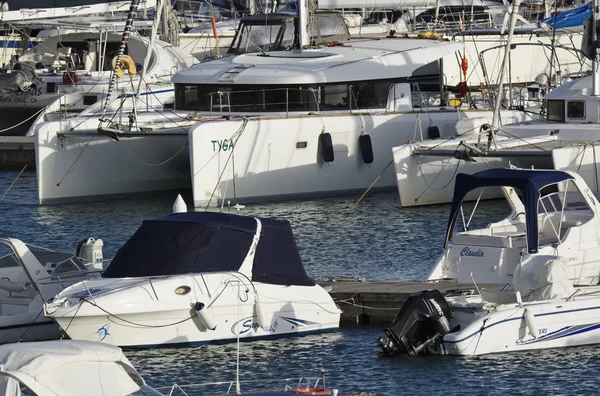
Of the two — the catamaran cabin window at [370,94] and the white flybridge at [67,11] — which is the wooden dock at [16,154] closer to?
the white flybridge at [67,11]

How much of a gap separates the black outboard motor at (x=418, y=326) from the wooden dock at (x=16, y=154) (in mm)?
24595

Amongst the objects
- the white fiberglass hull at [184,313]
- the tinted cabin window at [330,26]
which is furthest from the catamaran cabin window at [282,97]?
the white fiberglass hull at [184,313]

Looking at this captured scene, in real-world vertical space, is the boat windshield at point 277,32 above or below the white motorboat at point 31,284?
above

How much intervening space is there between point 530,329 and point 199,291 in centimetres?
404

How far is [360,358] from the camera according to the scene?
18.2 meters

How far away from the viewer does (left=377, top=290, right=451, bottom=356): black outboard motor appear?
17.9 meters

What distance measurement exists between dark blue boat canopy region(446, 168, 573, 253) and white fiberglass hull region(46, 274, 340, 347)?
3.00 meters

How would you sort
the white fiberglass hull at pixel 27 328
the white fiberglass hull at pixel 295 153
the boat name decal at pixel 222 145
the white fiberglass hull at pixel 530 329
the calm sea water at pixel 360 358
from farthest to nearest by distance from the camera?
1. the white fiberglass hull at pixel 295 153
2. the boat name decal at pixel 222 145
3. the white fiberglass hull at pixel 27 328
4. the white fiberglass hull at pixel 530 329
5. the calm sea water at pixel 360 358

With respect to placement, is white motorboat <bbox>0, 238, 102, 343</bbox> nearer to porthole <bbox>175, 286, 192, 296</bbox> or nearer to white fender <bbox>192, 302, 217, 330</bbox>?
porthole <bbox>175, 286, 192, 296</bbox>

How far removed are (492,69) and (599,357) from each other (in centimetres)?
2841

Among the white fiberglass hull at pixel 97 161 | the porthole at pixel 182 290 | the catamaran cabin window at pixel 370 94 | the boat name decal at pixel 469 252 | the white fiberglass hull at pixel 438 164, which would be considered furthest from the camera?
the catamaran cabin window at pixel 370 94

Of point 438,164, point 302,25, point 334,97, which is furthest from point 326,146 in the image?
point 302,25

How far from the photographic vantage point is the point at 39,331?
18.7 m

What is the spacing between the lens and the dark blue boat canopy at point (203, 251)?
18641 mm
